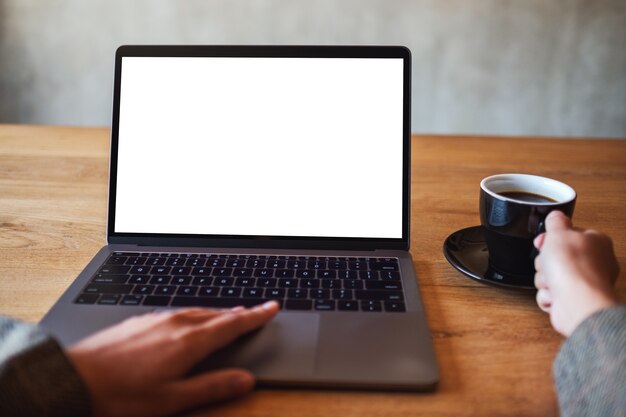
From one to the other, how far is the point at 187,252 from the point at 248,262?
9 cm

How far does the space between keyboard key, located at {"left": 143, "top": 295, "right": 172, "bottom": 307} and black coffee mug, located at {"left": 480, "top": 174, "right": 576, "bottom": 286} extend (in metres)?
0.39

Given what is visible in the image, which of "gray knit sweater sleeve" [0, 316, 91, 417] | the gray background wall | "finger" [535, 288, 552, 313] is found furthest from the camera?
the gray background wall

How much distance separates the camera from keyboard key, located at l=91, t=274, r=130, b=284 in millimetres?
701

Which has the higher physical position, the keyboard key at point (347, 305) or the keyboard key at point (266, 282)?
the keyboard key at point (266, 282)

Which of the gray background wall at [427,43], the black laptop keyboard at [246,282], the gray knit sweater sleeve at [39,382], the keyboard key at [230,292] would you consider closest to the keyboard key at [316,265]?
the black laptop keyboard at [246,282]

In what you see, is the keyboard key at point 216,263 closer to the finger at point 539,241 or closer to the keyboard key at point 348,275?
the keyboard key at point 348,275

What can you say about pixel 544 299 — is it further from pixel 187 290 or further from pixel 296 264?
pixel 187 290

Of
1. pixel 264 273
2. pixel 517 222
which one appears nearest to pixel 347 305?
pixel 264 273

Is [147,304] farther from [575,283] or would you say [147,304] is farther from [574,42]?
[574,42]

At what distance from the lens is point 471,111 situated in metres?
2.57

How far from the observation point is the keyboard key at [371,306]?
0.64 metres

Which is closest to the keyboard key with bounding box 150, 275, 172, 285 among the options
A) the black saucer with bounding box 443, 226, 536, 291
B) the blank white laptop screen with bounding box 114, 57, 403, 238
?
the blank white laptop screen with bounding box 114, 57, 403, 238

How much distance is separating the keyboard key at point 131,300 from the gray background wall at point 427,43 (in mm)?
1997

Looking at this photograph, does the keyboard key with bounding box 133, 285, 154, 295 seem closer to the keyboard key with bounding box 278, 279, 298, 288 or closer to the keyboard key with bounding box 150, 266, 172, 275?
the keyboard key with bounding box 150, 266, 172, 275
